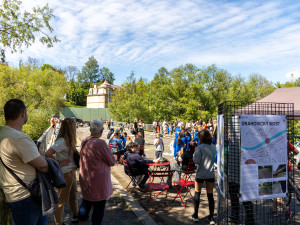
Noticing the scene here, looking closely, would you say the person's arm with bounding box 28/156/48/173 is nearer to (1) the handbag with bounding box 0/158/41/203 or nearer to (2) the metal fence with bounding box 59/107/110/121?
(1) the handbag with bounding box 0/158/41/203

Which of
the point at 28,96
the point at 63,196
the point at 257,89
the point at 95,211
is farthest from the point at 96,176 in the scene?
the point at 257,89

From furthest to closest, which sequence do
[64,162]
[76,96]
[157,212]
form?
[76,96] < [157,212] < [64,162]

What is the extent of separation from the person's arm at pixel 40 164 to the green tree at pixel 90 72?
8908 cm

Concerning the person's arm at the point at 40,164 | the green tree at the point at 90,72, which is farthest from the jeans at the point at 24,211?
the green tree at the point at 90,72

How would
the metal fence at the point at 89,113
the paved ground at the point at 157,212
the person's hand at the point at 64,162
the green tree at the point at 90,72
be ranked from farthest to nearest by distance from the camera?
the green tree at the point at 90,72 < the metal fence at the point at 89,113 < the paved ground at the point at 157,212 < the person's hand at the point at 64,162

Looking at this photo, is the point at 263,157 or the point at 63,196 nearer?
the point at 263,157

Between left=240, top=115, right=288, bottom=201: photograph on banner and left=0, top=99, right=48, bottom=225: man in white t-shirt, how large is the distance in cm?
267

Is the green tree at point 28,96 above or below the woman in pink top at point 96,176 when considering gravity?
above

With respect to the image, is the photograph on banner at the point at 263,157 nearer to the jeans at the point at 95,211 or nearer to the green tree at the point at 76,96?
the jeans at the point at 95,211

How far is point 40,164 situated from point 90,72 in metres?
91.2

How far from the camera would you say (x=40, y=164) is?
7.71 feet

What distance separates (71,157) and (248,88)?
43.4 meters

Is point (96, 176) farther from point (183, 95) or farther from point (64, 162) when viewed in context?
point (183, 95)

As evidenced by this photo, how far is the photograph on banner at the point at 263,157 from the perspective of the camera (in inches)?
125
